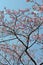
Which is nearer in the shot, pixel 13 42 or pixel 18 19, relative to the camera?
pixel 18 19

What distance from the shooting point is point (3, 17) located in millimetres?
4273

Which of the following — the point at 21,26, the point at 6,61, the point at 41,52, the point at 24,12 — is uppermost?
the point at 24,12

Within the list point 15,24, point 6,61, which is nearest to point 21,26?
point 15,24

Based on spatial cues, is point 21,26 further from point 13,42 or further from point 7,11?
point 13,42

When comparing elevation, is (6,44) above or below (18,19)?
below

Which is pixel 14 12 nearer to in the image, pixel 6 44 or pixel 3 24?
pixel 3 24

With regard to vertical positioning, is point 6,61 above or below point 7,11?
below

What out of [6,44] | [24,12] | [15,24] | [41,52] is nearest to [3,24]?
[15,24]

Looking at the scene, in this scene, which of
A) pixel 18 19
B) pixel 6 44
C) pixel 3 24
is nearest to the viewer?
pixel 3 24

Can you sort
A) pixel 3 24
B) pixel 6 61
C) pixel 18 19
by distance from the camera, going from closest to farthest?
pixel 3 24 < pixel 18 19 < pixel 6 61

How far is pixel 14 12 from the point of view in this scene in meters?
4.21

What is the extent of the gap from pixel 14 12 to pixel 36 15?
1.73ft

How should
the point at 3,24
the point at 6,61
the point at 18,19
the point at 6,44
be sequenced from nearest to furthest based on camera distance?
the point at 3,24
the point at 18,19
the point at 6,44
the point at 6,61

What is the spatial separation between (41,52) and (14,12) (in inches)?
70.5
